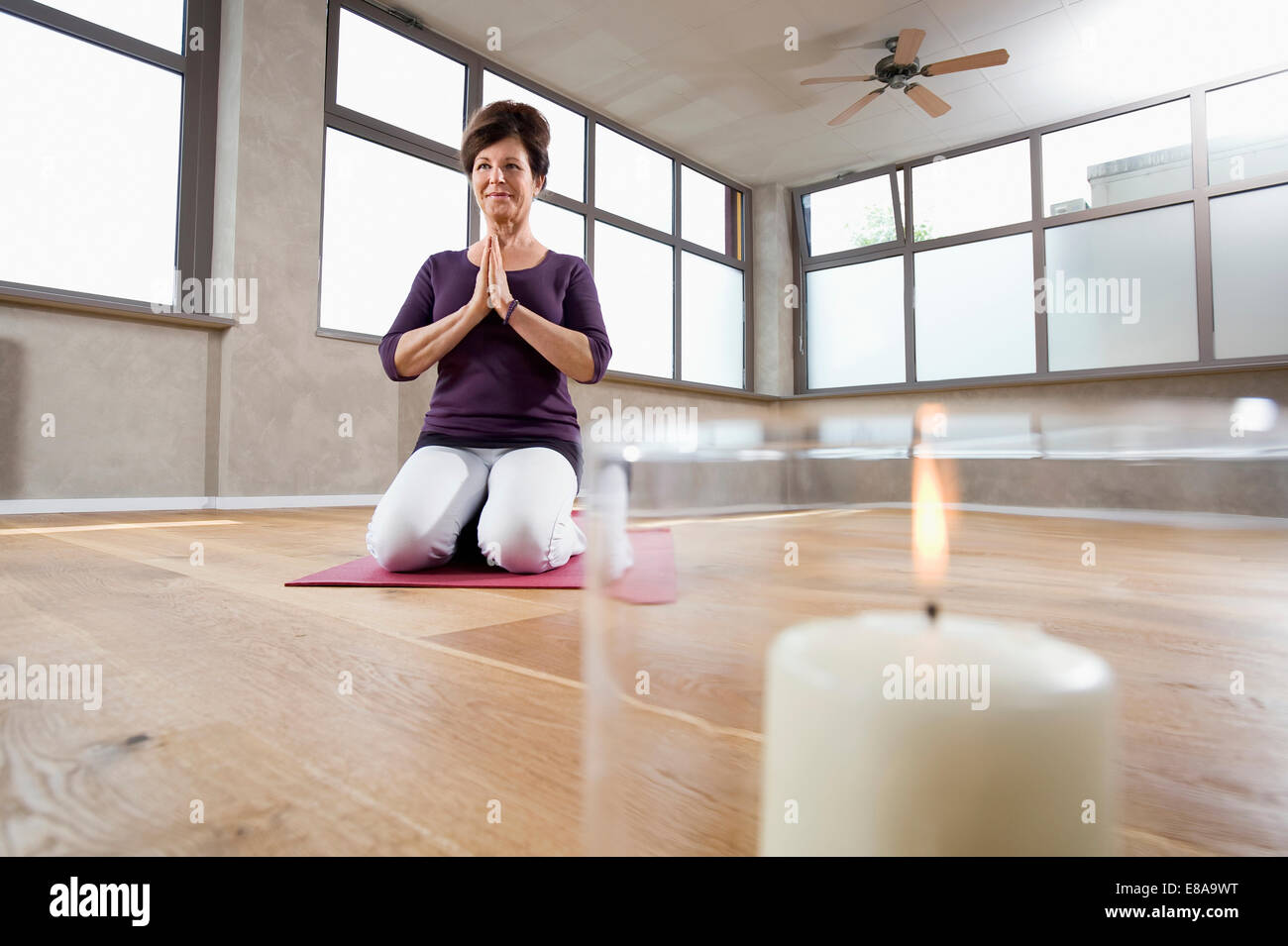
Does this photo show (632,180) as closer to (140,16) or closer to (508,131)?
(140,16)

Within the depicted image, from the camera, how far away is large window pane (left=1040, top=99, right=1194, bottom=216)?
12.6ft

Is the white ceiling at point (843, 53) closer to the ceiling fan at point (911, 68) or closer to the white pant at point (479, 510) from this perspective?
the ceiling fan at point (911, 68)

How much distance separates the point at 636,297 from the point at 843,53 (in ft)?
5.76

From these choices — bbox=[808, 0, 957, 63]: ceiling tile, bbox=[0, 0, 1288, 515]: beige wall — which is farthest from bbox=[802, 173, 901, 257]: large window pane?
bbox=[0, 0, 1288, 515]: beige wall

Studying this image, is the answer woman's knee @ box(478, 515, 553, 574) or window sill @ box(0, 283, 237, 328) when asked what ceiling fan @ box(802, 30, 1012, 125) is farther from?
woman's knee @ box(478, 515, 553, 574)

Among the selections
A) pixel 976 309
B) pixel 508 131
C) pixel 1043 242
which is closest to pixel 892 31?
pixel 1043 242

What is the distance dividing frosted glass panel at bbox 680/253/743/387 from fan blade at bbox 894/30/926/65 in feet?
6.01

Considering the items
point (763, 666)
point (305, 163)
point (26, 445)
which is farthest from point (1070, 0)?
point (26, 445)

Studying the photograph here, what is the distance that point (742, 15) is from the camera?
3240 mm

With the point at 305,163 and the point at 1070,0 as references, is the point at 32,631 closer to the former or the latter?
the point at 305,163

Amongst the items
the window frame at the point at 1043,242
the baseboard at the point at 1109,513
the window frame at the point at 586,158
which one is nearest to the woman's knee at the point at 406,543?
the baseboard at the point at 1109,513

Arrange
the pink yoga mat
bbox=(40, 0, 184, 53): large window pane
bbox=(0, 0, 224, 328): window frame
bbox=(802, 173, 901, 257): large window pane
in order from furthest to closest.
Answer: bbox=(802, 173, 901, 257): large window pane
bbox=(0, 0, 224, 328): window frame
bbox=(40, 0, 184, 53): large window pane
the pink yoga mat

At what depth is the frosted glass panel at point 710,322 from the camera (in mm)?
4898

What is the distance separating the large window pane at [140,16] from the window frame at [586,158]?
1.81 ft
